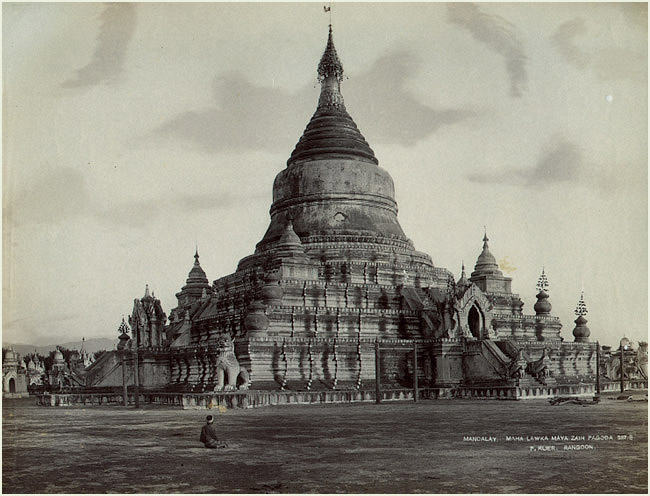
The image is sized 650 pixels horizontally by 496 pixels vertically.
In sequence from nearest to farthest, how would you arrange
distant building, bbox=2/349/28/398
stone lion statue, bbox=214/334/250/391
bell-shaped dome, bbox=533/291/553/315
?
1. stone lion statue, bbox=214/334/250/391
2. bell-shaped dome, bbox=533/291/553/315
3. distant building, bbox=2/349/28/398

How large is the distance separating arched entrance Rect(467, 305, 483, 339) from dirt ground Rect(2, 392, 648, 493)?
19170mm

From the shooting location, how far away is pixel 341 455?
65.0 ft

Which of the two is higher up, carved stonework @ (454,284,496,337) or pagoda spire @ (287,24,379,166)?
pagoda spire @ (287,24,379,166)

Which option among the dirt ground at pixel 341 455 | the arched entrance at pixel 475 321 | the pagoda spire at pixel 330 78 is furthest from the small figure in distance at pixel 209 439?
the pagoda spire at pixel 330 78

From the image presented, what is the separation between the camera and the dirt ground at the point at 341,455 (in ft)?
53.7

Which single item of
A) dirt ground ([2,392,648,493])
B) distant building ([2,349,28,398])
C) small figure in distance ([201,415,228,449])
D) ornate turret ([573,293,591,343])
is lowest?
distant building ([2,349,28,398])

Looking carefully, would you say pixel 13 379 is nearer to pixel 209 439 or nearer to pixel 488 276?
pixel 488 276

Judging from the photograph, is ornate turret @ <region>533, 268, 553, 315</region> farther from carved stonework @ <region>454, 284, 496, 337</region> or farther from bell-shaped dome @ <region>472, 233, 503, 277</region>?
carved stonework @ <region>454, 284, 496, 337</region>

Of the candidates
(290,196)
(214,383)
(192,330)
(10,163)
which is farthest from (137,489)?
(290,196)

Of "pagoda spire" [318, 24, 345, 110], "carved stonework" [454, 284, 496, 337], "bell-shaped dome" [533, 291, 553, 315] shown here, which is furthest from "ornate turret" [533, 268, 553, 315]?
"pagoda spire" [318, 24, 345, 110]

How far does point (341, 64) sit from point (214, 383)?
33.5 m

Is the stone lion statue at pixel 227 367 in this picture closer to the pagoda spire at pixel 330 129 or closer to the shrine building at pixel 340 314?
the shrine building at pixel 340 314

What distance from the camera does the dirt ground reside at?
1636 centimetres

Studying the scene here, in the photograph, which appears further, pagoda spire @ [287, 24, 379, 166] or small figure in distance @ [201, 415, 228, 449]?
pagoda spire @ [287, 24, 379, 166]
